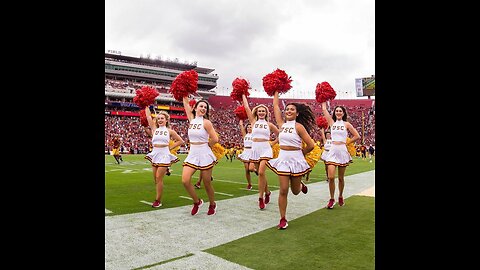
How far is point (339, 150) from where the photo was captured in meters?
7.15

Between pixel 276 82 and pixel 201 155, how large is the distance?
1.92 metres

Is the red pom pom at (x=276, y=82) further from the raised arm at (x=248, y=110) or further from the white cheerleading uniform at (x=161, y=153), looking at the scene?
the white cheerleading uniform at (x=161, y=153)

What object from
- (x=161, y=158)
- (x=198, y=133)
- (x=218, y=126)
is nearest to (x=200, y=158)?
(x=198, y=133)

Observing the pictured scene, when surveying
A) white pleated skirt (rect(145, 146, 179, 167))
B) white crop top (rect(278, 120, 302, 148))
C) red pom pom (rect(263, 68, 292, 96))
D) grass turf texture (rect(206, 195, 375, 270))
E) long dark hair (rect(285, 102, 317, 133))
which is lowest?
grass turf texture (rect(206, 195, 375, 270))

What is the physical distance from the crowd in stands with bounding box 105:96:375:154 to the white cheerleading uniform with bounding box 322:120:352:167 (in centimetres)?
2886

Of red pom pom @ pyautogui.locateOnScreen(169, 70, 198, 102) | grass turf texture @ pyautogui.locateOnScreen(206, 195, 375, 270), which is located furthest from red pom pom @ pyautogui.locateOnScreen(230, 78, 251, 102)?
grass turf texture @ pyautogui.locateOnScreen(206, 195, 375, 270)

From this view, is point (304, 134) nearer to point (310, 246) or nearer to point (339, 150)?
point (310, 246)

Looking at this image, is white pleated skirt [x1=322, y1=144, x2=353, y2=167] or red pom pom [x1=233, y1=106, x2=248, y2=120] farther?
red pom pom [x1=233, y1=106, x2=248, y2=120]

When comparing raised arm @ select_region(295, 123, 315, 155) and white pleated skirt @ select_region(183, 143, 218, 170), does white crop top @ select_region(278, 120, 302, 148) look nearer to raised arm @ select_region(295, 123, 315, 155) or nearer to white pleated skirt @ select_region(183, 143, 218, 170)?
raised arm @ select_region(295, 123, 315, 155)

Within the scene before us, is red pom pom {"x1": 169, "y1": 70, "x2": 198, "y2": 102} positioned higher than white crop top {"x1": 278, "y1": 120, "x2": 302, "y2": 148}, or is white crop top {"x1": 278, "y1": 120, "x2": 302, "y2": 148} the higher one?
red pom pom {"x1": 169, "y1": 70, "x2": 198, "y2": 102}

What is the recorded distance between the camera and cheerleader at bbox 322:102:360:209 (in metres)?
6.86
